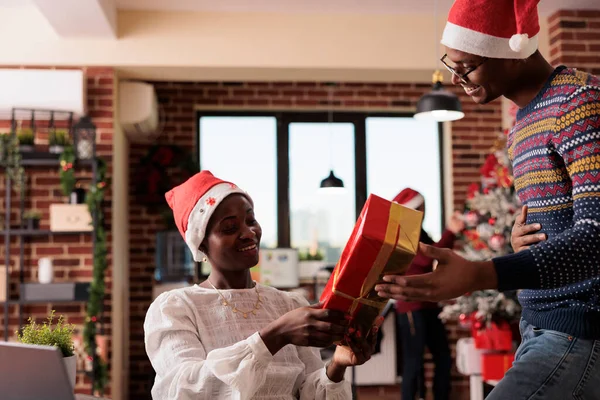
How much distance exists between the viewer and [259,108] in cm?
697

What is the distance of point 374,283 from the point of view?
127 centimetres

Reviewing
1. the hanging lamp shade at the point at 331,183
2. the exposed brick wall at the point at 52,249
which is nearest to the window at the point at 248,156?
the hanging lamp shade at the point at 331,183

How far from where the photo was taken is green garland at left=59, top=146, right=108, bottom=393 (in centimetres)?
485

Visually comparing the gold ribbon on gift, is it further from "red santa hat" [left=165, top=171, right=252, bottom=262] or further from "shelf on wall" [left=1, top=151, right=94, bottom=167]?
"shelf on wall" [left=1, top=151, right=94, bottom=167]

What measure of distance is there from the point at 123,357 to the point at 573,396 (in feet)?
17.1

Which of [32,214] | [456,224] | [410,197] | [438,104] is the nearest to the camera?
[410,197]

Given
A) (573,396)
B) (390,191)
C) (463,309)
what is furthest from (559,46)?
(573,396)

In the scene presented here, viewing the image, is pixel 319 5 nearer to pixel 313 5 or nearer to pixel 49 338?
pixel 313 5

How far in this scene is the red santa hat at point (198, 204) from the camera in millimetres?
1990

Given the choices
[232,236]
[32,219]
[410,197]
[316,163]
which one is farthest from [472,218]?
[232,236]

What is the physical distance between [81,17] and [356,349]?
12.3 feet

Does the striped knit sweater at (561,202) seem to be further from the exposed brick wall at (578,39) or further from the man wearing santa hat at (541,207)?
the exposed brick wall at (578,39)

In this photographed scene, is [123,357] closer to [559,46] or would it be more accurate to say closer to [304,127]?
[304,127]

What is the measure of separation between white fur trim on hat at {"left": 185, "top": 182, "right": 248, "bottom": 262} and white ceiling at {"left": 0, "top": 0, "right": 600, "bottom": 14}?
3227 mm
